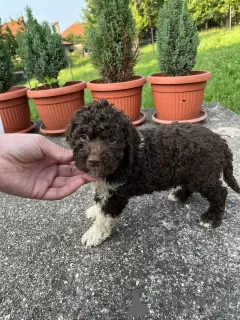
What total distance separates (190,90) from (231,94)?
2.75 metres

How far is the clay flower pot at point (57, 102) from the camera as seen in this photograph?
5453 mm

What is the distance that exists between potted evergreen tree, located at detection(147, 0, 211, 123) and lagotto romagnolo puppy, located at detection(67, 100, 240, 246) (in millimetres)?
2451

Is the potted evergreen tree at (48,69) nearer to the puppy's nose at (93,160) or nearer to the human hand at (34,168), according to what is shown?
the human hand at (34,168)

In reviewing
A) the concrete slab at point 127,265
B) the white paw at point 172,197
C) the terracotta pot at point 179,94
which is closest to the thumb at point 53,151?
the concrete slab at point 127,265

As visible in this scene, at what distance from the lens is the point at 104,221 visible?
3086mm

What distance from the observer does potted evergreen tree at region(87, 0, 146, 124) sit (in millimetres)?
5441

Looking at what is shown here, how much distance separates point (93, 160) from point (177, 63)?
3.79 meters

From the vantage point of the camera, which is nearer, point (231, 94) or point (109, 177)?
point (109, 177)

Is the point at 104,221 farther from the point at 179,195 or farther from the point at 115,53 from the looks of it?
the point at 115,53

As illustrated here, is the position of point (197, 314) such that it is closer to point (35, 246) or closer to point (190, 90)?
point (35, 246)

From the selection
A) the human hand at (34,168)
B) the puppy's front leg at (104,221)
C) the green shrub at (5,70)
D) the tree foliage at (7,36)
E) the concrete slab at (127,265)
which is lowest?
the concrete slab at (127,265)

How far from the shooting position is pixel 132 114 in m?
5.84

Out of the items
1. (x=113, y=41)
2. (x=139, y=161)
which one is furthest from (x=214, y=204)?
(x=113, y=41)

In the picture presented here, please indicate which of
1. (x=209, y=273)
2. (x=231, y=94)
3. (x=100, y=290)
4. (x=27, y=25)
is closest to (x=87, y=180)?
(x=100, y=290)
